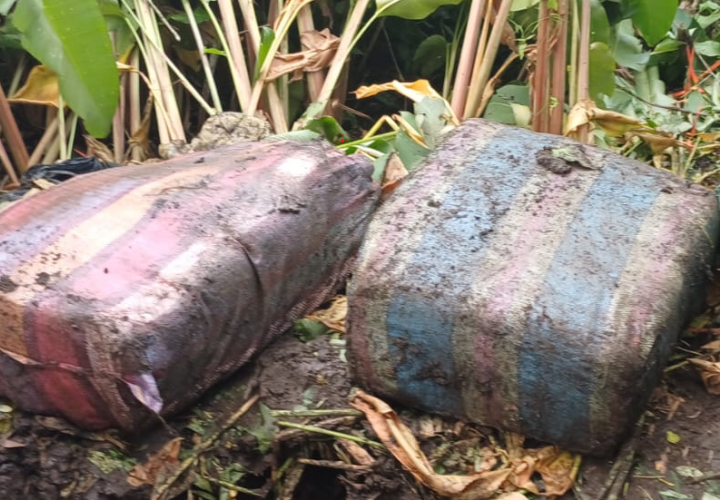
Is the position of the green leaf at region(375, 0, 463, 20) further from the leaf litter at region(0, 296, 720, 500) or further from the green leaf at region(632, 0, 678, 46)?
the leaf litter at region(0, 296, 720, 500)

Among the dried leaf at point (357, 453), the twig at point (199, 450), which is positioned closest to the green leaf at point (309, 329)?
the twig at point (199, 450)

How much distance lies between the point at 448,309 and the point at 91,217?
1.99ft

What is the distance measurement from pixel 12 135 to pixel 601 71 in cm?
137

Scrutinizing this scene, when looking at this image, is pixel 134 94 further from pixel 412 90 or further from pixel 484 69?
pixel 484 69

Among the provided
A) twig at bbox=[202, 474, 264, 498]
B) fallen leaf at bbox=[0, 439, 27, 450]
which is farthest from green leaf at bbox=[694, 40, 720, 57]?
fallen leaf at bbox=[0, 439, 27, 450]

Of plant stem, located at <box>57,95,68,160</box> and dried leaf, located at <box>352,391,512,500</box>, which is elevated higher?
plant stem, located at <box>57,95,68,160</box>

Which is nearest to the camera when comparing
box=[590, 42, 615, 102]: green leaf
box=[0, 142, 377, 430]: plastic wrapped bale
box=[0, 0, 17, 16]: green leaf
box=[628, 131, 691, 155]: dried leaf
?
box=[0, 142, 377, 430]: plastic wrapped bale

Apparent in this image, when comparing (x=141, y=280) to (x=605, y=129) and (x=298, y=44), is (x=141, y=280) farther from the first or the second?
(x=298, y=44)

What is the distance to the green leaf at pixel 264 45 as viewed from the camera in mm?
1931

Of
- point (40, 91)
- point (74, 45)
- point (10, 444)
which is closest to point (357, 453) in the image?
point (10, 444)

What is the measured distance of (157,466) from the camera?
1.30m

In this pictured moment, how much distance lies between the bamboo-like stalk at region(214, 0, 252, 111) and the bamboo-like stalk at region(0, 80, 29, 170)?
53 cm

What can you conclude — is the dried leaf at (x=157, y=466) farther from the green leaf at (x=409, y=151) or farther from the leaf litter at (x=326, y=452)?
the green leaf at (x=409, y=151)

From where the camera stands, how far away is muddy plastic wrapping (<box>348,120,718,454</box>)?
1.09 metres
